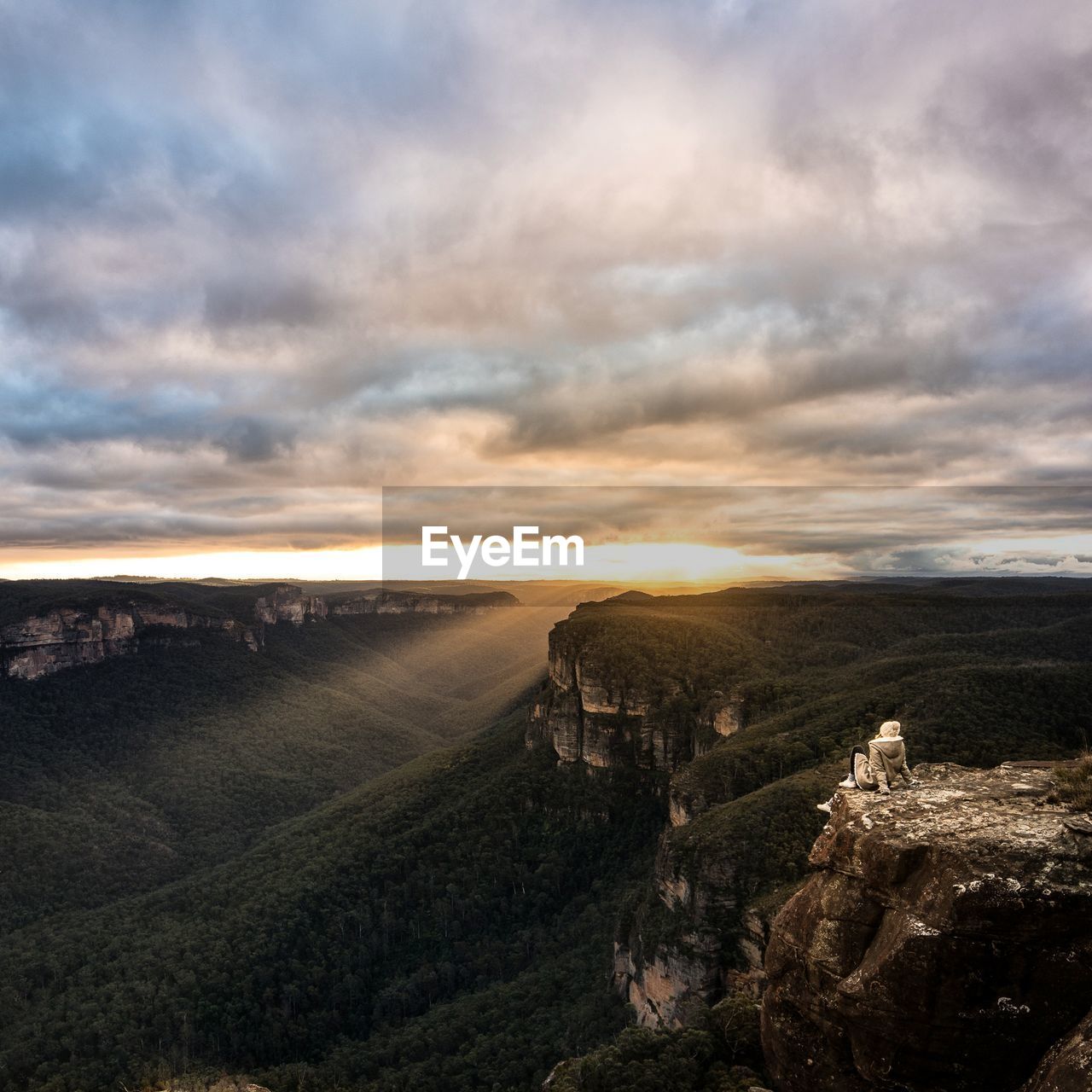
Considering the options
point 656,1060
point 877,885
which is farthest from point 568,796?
point 877,885

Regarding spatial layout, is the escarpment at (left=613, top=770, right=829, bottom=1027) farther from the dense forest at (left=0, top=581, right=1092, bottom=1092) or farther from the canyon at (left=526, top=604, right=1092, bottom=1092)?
the canyon at (left=526, top=604, right=1092, bottom=1092)

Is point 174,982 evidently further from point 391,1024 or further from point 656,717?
point 656,717

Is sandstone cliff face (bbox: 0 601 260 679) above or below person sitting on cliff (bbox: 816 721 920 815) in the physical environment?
below

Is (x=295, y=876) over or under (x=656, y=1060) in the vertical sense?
under

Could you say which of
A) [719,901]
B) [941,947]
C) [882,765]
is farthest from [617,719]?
[941,947]

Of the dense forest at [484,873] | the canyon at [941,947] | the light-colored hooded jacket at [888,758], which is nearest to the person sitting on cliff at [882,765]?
the light-colored hooded jacket at [888,758]

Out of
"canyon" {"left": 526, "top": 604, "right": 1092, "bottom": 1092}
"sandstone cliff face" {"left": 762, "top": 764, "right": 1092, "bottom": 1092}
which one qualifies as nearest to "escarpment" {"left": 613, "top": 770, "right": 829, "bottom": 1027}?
"canyon" {"left": 526, "top": 604, "right": 1092, "bottom": 1092}

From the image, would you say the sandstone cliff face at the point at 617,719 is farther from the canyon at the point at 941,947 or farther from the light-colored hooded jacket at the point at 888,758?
the canyon at the point at 941,947
